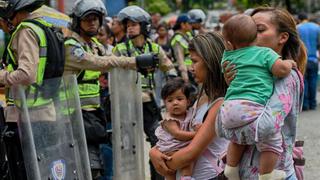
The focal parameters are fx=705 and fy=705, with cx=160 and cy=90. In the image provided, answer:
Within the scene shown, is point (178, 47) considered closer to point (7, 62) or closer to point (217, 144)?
point (7, 62)

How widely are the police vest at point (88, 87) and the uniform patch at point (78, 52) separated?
0.11 meters

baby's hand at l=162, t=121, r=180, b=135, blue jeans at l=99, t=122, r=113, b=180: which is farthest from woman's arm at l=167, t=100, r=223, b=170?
blue jeans at l=99, t=122, r=113, b=180

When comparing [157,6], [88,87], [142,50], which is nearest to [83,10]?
[88,87]

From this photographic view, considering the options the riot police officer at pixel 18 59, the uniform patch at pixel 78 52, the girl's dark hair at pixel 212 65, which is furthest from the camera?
the uniform patch at pixel 78 52

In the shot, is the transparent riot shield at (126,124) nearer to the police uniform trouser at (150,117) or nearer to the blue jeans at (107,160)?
the blue jeans at (107,160)

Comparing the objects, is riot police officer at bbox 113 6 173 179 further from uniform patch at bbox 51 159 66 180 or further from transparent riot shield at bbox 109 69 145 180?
uniform patch at bbox 51 159 66 180

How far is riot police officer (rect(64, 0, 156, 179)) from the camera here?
5.39 meters

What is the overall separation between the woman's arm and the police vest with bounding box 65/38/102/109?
6.32 feet

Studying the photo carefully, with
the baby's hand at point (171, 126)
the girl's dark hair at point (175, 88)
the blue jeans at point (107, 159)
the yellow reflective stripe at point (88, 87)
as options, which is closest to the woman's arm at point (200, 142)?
the baby's hand at point (171, 126)

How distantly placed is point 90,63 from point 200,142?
1.92 metres

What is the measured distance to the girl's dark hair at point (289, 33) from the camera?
11.3 ft

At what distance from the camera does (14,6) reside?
481cm

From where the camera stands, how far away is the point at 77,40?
221 inches

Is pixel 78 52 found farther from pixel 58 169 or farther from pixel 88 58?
pixel 58 169
